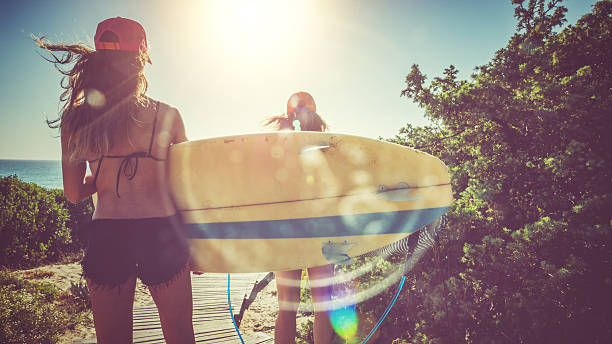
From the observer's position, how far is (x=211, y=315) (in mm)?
3547

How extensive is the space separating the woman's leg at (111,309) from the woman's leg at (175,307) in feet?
0.31

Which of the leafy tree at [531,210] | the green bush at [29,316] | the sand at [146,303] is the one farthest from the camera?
the sand at [146,303]

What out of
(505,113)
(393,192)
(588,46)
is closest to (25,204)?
(393,192)

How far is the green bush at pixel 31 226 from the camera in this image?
5.38m

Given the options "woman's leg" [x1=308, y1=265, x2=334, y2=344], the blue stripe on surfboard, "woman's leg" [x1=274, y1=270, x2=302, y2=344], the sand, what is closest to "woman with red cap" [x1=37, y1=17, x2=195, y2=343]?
the blue stripe on surfboard

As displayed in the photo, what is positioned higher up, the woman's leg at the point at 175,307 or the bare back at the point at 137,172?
the bare back at the point at 137,172

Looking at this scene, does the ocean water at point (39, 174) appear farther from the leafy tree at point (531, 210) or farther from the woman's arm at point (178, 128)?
the leafy tree at point (531, 210)

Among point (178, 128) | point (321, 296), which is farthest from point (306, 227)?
point (178, 128)

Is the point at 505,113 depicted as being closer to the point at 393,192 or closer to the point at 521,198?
the point at 521,198

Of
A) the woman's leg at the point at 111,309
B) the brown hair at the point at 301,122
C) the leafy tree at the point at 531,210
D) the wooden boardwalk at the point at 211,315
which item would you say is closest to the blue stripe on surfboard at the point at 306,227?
the woman's leg at the point at 111,309

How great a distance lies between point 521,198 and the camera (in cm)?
229

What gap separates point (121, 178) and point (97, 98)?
1.15 ft

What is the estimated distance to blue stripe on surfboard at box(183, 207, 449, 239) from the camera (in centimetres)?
145

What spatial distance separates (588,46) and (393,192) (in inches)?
96.8
